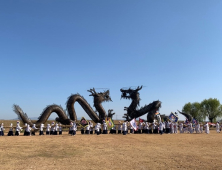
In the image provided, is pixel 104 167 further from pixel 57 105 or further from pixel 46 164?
pixel 57 105

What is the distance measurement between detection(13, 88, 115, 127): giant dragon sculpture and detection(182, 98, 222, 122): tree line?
3245cm

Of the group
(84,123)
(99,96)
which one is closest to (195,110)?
(99,96)

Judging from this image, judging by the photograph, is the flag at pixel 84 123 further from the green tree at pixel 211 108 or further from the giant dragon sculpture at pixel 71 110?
the green tree at pixel 211 108

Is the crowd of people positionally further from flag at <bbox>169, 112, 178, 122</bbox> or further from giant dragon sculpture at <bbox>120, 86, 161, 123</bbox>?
giant dragon sculpture at <bbox>120, 86, 161, 123</bbox>

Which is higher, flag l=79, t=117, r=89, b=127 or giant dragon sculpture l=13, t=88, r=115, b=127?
giant dragon sculpture l=13, t=88, r=115, b=127

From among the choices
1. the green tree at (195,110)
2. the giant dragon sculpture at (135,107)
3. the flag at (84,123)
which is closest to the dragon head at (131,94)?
the giant dragon sculpture at (135,107)

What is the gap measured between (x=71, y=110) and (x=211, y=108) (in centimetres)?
4020

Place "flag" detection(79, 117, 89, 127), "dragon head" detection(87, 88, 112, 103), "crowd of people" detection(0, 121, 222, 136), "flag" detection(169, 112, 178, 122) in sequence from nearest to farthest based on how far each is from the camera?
"crowd of people" detection(0, 121, 222, 136)
"flag" detection(79, 117, 89, 127)
"flag" detection(169, 112, 178, 122)
"dragon head" detection(87, 88, 112, 103)

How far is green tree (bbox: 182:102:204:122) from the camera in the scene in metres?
52.2

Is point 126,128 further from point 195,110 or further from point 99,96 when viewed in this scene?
point 195,110

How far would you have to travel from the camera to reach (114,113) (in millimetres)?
28828

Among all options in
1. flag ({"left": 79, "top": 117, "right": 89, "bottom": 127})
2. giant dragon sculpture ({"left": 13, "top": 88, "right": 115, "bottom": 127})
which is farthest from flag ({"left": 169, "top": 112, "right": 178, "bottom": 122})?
flag ({"left": 79, "top": 117, "right": 89, "bottom": 127})

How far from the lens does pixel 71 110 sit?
998 inches

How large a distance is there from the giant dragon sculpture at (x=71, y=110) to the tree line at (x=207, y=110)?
32449 mm
